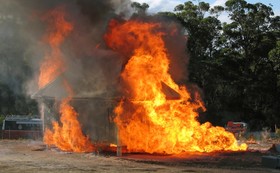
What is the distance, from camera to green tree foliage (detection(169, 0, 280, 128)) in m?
49.1

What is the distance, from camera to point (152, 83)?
19.1 m

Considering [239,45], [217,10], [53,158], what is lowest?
[53,158]

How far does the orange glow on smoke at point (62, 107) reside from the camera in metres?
20.0

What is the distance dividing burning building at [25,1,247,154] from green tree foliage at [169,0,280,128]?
1071 inches

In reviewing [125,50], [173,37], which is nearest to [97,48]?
[125,50]

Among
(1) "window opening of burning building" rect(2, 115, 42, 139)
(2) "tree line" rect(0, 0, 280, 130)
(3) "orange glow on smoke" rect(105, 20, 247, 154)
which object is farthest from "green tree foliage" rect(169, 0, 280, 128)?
(3) "orange glow on smoke" rect(105, 20, 247, 154)

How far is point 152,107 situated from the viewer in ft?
62.6

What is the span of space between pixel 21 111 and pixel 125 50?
29.1 meters

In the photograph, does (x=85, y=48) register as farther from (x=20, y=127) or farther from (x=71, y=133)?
(x=20, y=127)

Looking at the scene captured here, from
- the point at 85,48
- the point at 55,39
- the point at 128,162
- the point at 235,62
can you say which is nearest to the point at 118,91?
the point at 85,48

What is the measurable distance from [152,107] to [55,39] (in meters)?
5.61

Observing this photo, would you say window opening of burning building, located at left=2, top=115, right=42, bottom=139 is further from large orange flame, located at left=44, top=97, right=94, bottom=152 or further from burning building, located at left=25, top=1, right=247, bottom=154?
large orange flame, located at left=44, top=97, right=94, bottom=152

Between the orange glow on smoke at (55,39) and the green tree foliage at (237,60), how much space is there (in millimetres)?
27175

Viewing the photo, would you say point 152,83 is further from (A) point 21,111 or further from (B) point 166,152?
(A) point 21,111
